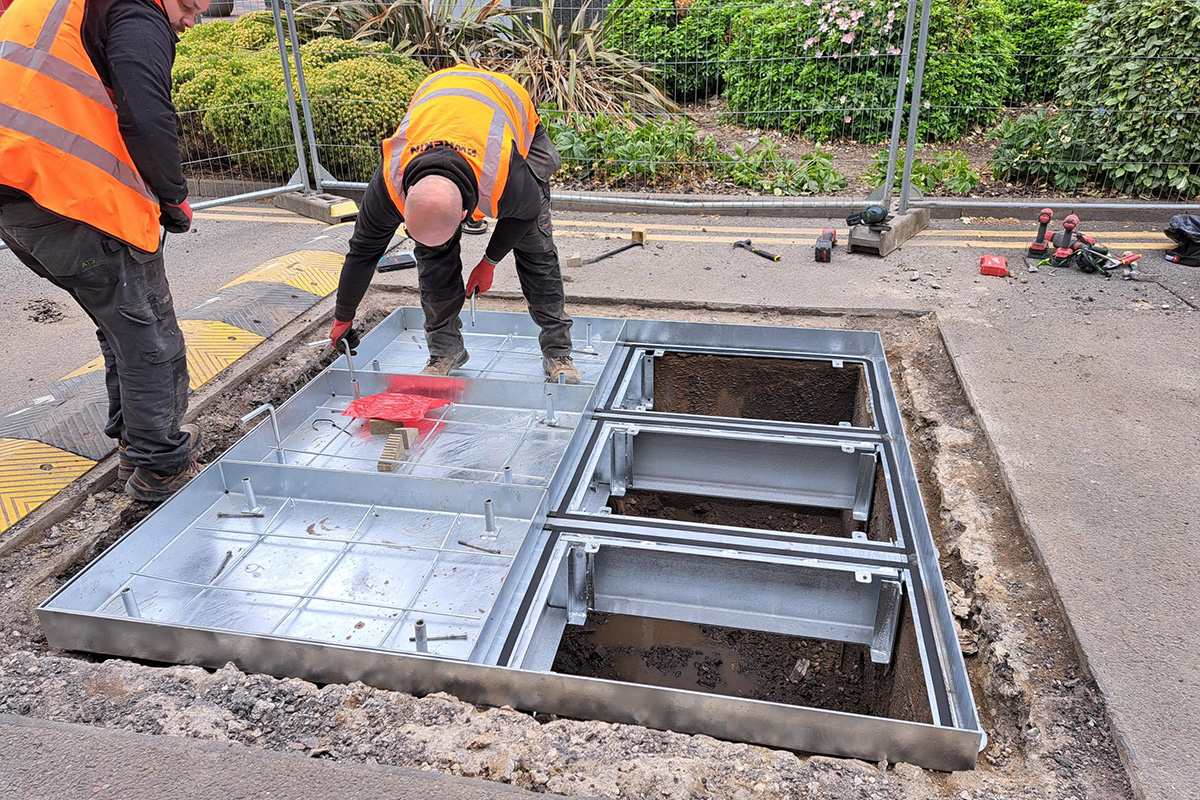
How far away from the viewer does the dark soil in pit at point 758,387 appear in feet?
14.3

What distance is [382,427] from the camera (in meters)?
3.86

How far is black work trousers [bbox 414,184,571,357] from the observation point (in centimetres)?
394

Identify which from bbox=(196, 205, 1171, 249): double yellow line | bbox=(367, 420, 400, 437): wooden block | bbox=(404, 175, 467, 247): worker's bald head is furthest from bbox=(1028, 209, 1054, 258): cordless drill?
bbox=(367, 420, 400, 437): wooden block

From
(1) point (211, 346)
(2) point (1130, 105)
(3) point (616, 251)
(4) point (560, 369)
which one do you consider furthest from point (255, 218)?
(2) point (1130, 105)

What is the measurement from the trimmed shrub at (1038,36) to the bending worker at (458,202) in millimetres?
7332

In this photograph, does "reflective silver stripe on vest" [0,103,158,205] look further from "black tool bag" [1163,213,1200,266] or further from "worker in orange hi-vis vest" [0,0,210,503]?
"black tool bag" [1163,213,1200,266]

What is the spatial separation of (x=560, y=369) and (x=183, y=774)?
2.53 m

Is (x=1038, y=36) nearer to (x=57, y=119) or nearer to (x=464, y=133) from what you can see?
(x=464, y=133)

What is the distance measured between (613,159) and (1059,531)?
18.6ft

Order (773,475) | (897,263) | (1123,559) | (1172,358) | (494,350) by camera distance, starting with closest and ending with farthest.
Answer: (1123,559)
(773,475)
(1172,358)
(494,350)
(897,263)

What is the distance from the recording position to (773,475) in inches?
147

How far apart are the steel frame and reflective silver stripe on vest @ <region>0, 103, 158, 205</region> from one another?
1.14 m

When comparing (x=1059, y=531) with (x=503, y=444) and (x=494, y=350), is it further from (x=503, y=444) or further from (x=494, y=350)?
(x=494, y=350)

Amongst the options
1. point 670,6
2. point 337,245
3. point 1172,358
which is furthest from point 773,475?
point 670,6
